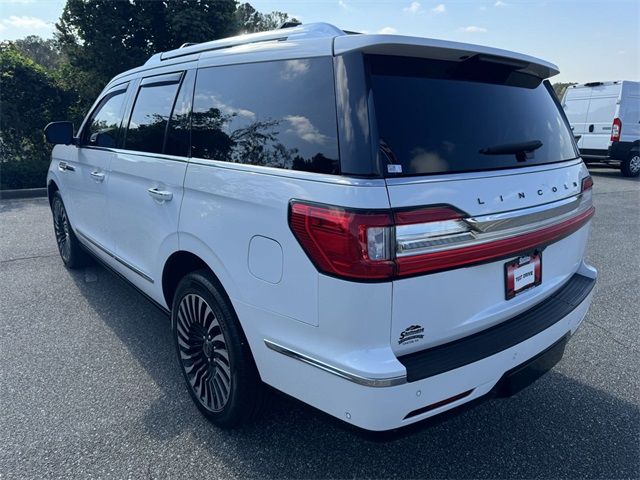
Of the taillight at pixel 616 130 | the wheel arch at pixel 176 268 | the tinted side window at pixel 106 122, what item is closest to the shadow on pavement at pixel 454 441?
the wheel arch at pixel 176 268

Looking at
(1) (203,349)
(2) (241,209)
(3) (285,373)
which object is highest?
(2) (241,209)

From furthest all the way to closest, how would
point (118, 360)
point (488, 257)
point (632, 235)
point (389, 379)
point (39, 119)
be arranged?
point (39, 119)
point (632, 235)
point (118, 360)
point (488, 257)
point (389, 379)

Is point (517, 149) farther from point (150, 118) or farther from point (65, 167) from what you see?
point (65, 167)

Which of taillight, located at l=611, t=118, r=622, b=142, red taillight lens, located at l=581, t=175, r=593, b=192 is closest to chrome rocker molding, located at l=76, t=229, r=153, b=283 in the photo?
red taillight lens, located at l=581, t=175, r=593, b=192

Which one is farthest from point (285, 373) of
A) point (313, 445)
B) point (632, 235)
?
point (632, 235)

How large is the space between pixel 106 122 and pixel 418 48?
290 cm

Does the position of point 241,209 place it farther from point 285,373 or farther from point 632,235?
point 632,235

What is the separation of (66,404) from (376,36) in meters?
2.62

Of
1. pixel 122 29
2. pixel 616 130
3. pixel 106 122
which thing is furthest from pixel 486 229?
pixel 616 130

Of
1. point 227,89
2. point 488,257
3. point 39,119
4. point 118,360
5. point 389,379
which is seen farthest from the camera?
point 39,119

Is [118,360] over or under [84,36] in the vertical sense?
under

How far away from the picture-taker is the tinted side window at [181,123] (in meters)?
2.70

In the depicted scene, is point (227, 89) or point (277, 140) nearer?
point (277, 140)

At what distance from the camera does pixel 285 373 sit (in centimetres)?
199
